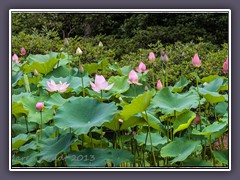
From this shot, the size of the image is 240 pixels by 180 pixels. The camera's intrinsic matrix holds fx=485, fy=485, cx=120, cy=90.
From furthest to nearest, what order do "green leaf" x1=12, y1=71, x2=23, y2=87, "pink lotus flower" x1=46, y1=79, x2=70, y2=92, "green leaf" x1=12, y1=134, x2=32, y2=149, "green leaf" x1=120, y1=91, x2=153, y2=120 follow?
"green leaf" x1=12, y1=71, x2=23, y2=87 < "pink lotus flower" x1=46, y1=79, x2=70, y2=92 < "green leaf" x1=12, y1=134, x2=32, y2=149 < "green leaf" x1=120, y1=91, x2=153, y2=120

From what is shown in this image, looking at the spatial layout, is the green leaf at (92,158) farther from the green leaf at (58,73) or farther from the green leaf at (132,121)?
the green leaf at (58,73)

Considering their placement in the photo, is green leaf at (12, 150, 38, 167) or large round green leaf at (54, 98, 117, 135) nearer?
large round green leaf at (54, 98, 117, 135)

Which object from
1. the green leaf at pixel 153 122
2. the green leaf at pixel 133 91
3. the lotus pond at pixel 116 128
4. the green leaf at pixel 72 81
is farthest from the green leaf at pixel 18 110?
the green leaf at pixel 153 122

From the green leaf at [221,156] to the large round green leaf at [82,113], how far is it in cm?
50

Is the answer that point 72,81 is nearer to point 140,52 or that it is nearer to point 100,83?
point 100,83

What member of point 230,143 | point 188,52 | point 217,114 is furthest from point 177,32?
point 230,143

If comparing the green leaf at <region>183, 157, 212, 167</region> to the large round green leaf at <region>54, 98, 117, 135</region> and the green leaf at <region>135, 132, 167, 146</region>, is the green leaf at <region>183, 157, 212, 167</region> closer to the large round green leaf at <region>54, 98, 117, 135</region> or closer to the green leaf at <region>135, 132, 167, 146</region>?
the green leaf at <region>135, 132, 167, 146</region>

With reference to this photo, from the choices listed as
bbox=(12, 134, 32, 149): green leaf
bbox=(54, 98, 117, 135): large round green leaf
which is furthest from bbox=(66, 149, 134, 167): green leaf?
bbox=(12, 134, 32, 149): green leaf

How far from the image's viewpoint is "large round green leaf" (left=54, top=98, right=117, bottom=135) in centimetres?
194

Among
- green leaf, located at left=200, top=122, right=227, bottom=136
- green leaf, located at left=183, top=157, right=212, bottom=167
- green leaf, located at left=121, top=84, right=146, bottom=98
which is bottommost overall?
green leaf, located at left=183, top=157, right=212, bottom=167

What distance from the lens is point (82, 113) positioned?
2029mm

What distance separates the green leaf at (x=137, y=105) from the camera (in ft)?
6.25

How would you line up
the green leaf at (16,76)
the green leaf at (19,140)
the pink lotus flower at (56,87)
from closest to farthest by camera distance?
1. the green leaf at (19,140)
2. the pink lotus flower at (56,87)
3. the green leaf at (16,76)

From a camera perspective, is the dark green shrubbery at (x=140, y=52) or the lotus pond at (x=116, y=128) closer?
the lotus pond at (x=116, y=128)
